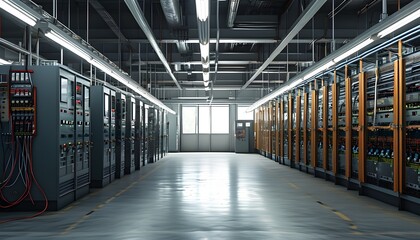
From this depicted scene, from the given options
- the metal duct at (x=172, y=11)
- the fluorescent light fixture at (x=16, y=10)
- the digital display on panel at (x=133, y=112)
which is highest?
the metal duct at (x=172, y=11)

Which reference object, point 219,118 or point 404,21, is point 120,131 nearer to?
point 404,21

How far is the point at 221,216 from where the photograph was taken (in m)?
7.52

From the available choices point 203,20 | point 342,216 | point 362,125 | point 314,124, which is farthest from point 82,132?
point 314,124

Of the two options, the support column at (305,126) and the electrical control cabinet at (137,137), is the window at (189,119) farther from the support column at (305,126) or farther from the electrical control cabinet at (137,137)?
the support column at (305,126)

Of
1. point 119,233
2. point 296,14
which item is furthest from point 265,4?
point 119,233

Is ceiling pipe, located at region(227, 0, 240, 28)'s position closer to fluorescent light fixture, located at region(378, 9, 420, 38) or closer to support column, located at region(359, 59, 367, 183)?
support column, located at region(359, 59, 367, 183)

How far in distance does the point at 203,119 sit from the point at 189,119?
1.05 m

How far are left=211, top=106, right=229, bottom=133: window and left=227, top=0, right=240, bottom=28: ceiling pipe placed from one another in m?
20.1

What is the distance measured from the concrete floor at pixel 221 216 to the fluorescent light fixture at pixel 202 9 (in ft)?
11.9

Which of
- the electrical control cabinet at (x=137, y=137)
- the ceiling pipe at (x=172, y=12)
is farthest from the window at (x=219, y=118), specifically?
the ceiling pipe at (x=172, y=12)

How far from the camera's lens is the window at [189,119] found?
114ft

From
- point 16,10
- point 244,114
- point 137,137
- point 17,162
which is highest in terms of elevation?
point 16,10

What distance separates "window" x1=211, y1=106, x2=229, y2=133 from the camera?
34.7m

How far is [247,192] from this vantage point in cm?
1062
